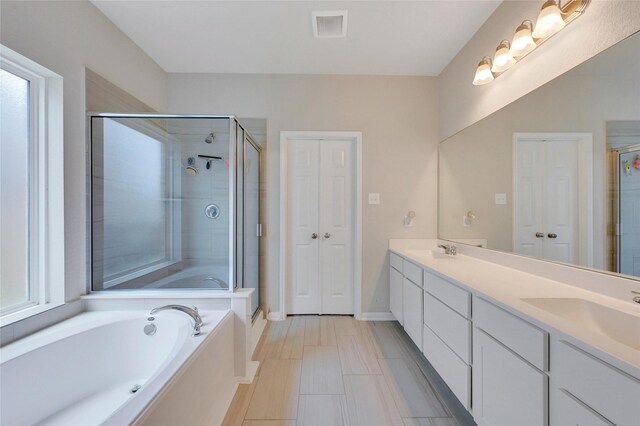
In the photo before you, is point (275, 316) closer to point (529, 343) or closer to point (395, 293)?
point (395, 293)

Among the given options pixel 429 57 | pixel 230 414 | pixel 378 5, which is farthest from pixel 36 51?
pixel 429 57

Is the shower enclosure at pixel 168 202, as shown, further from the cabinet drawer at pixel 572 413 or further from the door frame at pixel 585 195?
the door frame at pixel 585 195

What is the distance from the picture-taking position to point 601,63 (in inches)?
45.9

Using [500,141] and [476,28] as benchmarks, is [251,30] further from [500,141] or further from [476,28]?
[500,141]

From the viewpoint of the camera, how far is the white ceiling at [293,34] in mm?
1781

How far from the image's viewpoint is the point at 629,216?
3.54 feet

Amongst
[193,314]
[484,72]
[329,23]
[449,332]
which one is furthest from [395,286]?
[329,23]

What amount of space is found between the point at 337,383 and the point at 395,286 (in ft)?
3.52

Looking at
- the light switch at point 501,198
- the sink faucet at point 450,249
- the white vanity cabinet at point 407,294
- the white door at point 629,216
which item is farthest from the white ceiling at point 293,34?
the white vanity cabinet at point 407,294

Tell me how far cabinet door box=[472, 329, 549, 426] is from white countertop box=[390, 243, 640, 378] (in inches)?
7.9

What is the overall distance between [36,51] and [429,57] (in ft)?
9.08

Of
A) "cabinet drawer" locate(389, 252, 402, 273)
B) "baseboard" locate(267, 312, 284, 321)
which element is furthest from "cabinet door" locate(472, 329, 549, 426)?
"baseboard" locate(267, 312, 284, 321)

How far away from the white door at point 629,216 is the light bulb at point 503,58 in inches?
37.1

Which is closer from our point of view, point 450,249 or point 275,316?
point 450,249
